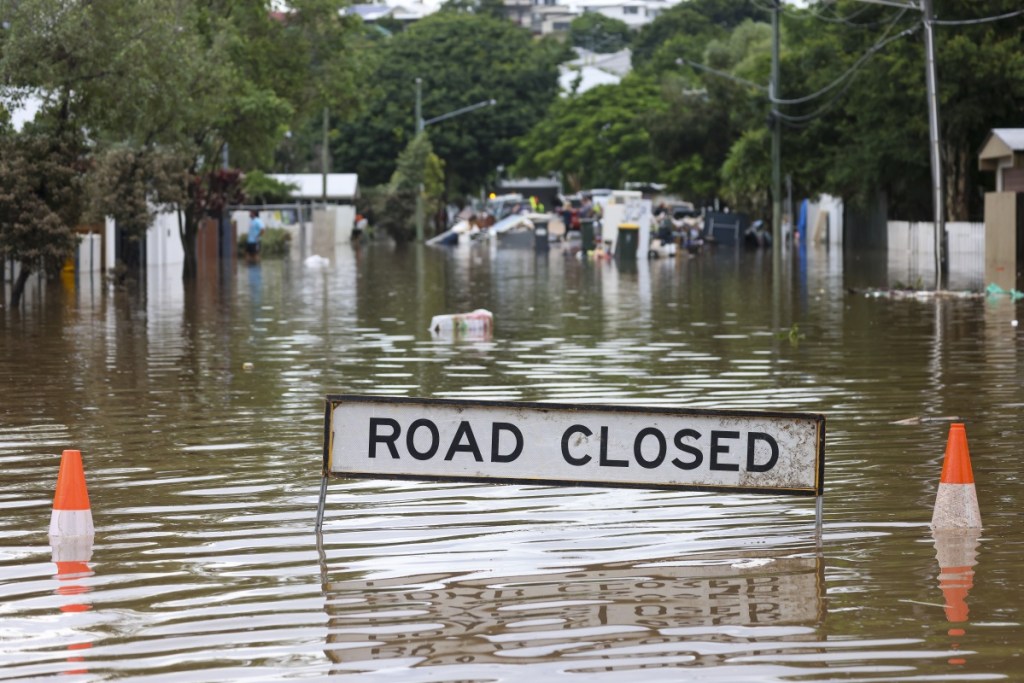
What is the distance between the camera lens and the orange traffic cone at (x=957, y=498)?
9.20 m

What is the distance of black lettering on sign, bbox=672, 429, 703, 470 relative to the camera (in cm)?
897

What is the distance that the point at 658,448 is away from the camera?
29.5 feet

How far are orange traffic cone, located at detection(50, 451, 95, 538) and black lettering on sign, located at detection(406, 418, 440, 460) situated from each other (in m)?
1.66

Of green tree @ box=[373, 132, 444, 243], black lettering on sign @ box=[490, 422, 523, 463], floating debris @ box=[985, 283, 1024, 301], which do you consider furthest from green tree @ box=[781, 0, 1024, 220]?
black lettering on sign @ box=[490, 422, 523, 463]

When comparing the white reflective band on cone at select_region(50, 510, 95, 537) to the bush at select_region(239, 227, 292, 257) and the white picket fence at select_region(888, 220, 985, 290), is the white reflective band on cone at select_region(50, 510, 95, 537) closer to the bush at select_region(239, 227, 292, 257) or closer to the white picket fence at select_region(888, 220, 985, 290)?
the white picket fence at select_region(888, 220, 985, 290)

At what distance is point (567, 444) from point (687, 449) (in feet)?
1.98

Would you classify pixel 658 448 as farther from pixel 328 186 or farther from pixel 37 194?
pixel 328 186

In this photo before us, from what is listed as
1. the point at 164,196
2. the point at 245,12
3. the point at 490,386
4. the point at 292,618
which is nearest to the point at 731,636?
the point at 292,618

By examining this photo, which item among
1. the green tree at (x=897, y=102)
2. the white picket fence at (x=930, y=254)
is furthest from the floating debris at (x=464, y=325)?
the green tree at (x=897, y=102)

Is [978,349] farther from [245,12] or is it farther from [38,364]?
[245,12]

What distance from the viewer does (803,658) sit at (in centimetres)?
679

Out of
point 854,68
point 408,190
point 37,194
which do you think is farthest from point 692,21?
point 37,194

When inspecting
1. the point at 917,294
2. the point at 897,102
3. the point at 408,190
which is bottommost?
the point at 917,294

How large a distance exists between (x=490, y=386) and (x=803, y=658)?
1012 cm
